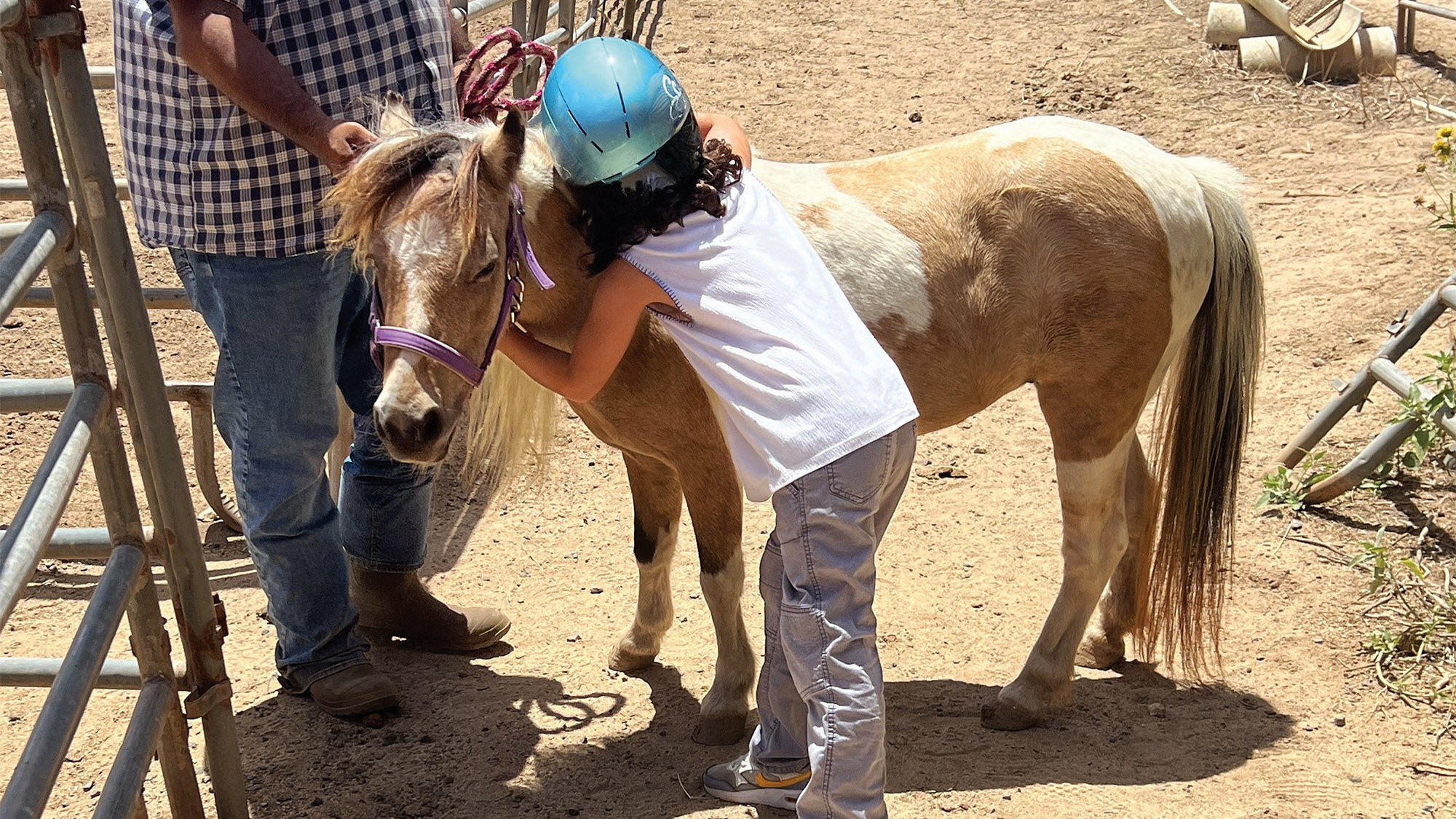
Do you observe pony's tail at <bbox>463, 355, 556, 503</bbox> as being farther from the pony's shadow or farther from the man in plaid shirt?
the pony's shadow

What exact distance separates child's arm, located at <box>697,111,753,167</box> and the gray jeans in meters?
0.76

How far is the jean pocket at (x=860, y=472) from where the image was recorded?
2256 millimetres

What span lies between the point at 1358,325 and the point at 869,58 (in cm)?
433

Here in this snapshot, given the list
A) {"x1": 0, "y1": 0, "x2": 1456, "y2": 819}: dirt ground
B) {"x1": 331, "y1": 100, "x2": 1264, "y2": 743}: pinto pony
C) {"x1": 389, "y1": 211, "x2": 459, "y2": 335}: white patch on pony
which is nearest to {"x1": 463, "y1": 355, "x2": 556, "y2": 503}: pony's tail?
{"x1": 331, "y1": 100, "x2": 1264, "y2": 743}: pinto pony

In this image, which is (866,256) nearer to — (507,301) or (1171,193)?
(1171,193)

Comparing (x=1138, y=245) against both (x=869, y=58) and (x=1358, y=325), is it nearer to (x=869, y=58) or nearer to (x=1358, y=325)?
(x=1358, y=325)

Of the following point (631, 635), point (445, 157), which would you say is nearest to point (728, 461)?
point (631, 635)

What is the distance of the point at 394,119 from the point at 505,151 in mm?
294

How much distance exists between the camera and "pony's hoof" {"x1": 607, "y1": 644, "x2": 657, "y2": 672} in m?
3.37

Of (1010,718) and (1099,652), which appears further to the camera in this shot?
(1099,652)

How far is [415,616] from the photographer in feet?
11.2

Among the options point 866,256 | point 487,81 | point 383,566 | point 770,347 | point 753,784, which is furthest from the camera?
point 383,566

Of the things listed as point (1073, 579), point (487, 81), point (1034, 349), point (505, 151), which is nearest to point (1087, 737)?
point (1073, 579)

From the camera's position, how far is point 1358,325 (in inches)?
189
